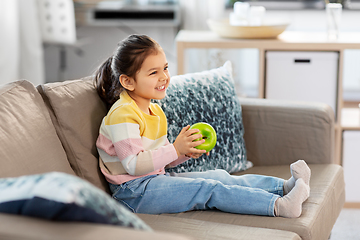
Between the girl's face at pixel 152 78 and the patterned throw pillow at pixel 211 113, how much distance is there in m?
0.17

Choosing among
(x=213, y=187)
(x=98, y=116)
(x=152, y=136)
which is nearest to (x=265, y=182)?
(x=213, y=187)

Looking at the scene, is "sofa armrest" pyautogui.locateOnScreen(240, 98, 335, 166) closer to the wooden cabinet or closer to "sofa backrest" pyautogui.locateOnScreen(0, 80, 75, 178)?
the wooden cabinet

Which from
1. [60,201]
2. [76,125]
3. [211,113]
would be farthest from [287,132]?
[60,201]

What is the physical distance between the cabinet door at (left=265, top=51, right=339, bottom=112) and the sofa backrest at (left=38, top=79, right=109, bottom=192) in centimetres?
119

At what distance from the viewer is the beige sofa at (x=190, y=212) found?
1240 millimetres

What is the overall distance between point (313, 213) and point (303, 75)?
1136mm

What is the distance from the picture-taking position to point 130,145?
Answer: 1382 millimetres

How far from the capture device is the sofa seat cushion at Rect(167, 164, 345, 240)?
4.40ft

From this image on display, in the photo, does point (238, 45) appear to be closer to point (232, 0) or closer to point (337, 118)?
point (337, 118)


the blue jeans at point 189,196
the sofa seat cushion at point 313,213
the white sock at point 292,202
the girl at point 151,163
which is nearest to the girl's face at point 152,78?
the girl at point 151,163

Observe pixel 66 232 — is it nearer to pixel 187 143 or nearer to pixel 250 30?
pixel 187 143

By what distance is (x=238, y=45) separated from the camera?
2.42 meters

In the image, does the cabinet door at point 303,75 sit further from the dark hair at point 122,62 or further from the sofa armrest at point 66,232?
the sofa armrest at point 66,232

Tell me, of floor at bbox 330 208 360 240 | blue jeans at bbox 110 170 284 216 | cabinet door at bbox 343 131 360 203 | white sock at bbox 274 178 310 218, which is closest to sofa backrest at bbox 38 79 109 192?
blue jeans at bbox 110 170 284 216
